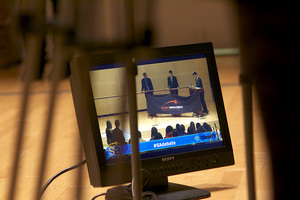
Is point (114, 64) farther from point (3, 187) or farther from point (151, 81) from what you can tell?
point (3, 187)

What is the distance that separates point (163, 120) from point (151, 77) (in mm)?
85

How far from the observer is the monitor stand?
2.31ft

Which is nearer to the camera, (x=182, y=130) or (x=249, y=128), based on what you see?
(x=249, y=128)

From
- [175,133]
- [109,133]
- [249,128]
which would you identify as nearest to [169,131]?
[175,133]

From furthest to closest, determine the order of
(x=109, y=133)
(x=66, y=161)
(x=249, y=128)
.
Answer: (x=66, y=161) < (x=109, y=133) < (x=249, y=128)

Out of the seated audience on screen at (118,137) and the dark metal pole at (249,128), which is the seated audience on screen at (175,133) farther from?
the dark metal pole at (249,128)

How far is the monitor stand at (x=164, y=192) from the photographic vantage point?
27.7 inches

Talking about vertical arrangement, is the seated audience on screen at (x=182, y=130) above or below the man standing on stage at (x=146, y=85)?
below

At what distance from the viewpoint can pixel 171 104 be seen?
699 millimetres

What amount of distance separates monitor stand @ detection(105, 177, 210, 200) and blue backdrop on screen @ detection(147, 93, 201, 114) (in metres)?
0.15

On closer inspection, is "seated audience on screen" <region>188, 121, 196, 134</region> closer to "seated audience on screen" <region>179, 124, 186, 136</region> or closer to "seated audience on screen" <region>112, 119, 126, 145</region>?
"seated audience on screen" <region>179, 124, 186, 136</region>

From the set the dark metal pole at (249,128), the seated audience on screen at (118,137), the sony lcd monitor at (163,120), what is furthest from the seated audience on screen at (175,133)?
the dark metal pole at (249,128)

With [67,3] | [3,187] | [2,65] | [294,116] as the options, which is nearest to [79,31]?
[67,3]

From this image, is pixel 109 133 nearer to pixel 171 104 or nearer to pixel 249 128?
pixel 171 104
